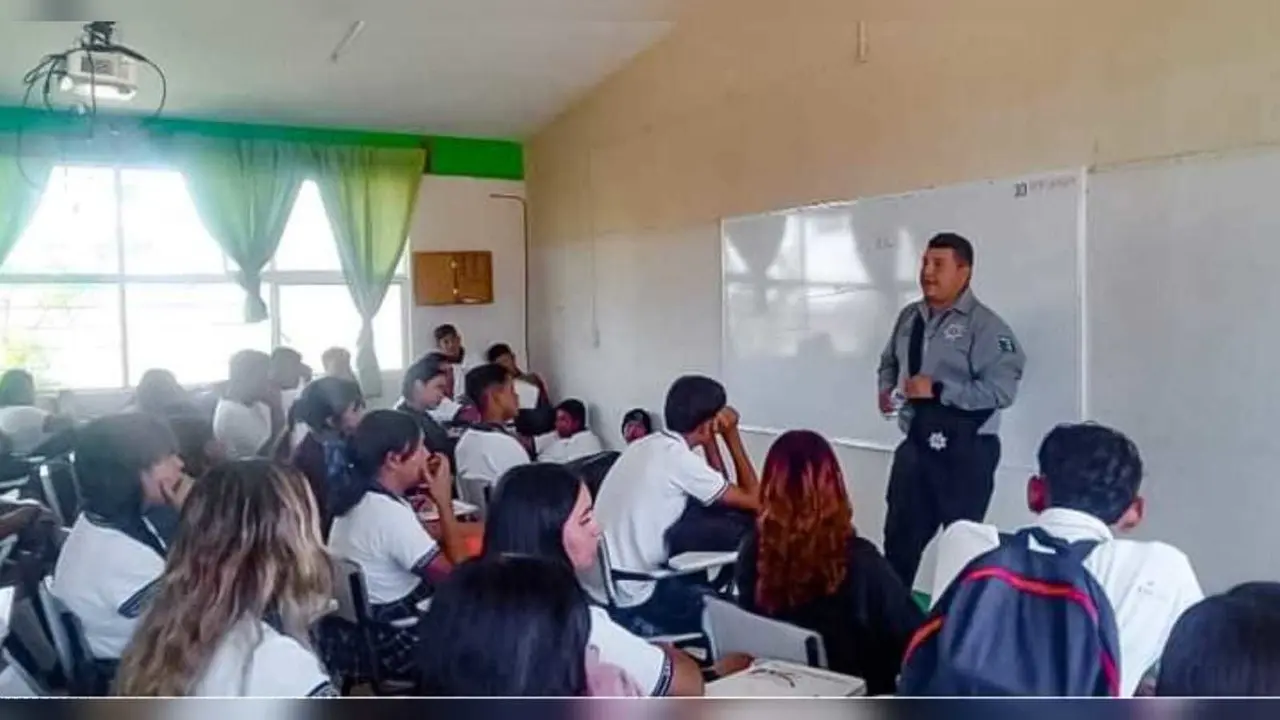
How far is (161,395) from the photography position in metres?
1.03

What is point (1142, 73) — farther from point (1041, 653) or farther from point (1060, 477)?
point (1041, 653)

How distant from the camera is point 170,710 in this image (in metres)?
A: 0.40

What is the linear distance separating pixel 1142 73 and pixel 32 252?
5.16ft

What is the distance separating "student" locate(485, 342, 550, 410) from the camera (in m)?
1.33

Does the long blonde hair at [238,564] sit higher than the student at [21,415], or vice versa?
the student at [21,415]

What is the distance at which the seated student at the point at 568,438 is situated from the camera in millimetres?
1449

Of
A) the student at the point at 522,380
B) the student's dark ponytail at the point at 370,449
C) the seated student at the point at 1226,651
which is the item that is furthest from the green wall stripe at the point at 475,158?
the seated student at the point at 1226,651

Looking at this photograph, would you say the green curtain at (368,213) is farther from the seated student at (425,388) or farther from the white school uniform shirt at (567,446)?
the white school uniform shirt at (567,446)

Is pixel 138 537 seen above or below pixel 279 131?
below

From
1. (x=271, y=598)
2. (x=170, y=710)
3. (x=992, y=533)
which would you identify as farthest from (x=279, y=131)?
(x=992, y=533)

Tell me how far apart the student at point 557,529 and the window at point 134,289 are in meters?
0.34

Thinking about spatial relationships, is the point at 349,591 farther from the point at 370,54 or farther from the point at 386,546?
the point at 370,54

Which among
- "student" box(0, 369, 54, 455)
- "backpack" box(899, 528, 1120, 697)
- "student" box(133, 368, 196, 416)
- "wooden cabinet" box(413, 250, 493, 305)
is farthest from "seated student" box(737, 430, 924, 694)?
"student" box(0, 369, 54, 455)

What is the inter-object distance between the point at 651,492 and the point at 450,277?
0.73 m
